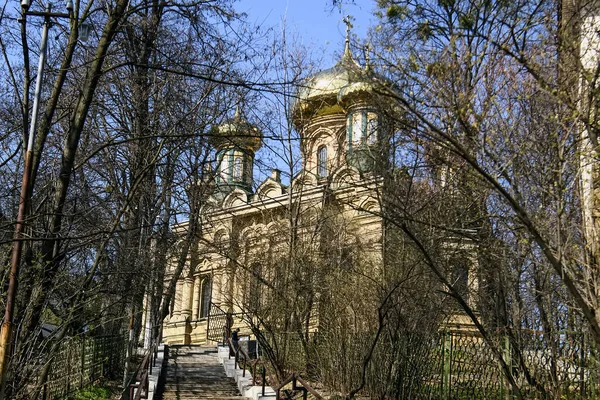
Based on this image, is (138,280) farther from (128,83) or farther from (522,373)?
(522,373)

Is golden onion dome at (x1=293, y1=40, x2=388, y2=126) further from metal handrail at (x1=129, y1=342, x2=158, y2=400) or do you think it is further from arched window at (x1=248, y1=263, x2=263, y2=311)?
metal handrail at (x1=129, y1=342, x2=158, y2=400)

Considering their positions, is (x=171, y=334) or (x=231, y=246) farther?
(x=171, y=334)

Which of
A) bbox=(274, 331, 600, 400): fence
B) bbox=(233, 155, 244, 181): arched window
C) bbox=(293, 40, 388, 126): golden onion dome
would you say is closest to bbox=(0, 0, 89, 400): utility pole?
bbox=(293, 40, 388, 126): golden onion dome

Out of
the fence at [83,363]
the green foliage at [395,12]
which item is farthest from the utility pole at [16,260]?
the green foliage at [395,12]

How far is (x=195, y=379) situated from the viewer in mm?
18125

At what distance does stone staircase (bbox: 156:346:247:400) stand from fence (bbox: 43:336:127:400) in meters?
1.30

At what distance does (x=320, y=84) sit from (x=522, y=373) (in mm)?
23770

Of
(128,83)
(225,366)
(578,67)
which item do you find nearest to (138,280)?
(225,366)

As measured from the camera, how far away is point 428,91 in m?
9.38

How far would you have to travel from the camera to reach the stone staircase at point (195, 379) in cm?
1644

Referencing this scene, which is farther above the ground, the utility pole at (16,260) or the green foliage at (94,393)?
the utility pole at (16,260)

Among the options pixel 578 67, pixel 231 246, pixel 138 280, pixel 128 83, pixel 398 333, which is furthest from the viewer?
pixel 231 246

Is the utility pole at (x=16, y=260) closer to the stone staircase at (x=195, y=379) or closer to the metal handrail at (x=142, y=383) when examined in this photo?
the metal handrail at (x=142, y=383)

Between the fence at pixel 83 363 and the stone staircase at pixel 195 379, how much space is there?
1.30 metres
